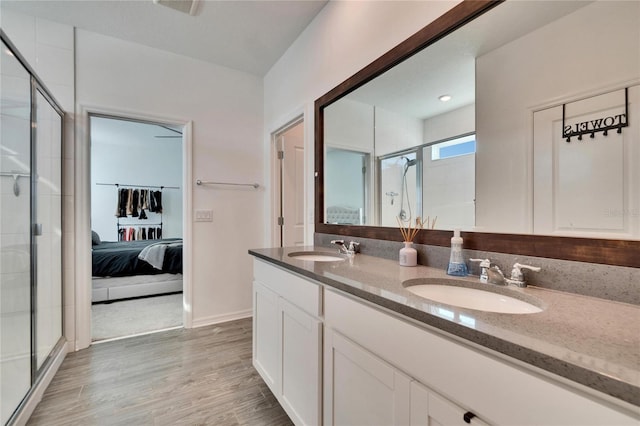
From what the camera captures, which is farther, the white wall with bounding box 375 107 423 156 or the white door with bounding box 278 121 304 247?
the white door with bounding box 278 121 304 247

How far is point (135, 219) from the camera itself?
20.0ft

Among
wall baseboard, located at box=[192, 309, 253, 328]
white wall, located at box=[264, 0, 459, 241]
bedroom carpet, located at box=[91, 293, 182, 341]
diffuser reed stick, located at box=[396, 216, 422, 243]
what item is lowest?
bedroom carpet, located at box=[91, 293, 182, 341]

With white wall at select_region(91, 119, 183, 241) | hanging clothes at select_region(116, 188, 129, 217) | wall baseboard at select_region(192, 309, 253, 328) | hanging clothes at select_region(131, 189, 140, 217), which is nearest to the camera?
wall baseboard at select_region(192, 309, 253, 328)

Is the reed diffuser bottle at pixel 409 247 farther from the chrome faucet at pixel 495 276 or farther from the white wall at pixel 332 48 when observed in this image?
the white wall at pixel 332 48

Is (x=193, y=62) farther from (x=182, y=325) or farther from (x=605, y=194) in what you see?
(x=605, y=194)

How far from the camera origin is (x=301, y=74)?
246 cm

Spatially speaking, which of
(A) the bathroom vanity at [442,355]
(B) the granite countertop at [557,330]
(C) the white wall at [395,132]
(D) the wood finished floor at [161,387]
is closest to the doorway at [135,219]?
(D) the wood finished floor at [161,387]

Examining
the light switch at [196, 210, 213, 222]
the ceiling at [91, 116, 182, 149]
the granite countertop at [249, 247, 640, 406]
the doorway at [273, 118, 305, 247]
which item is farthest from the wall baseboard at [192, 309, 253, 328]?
the ceiling at [91, 116, 182, 149]

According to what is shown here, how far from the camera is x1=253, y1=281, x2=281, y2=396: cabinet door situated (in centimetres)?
154

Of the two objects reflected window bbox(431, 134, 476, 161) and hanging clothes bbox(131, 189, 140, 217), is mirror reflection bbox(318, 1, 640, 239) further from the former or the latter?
hanging clothes bbox(131, 189, 140, 217)

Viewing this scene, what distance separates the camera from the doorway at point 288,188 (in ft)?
10.0

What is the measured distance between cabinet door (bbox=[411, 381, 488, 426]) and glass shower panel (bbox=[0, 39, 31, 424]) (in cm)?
197

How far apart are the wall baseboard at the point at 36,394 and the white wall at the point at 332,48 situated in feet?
6.31

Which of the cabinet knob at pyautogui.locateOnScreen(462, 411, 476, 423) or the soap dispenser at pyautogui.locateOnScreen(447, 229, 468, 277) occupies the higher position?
the soap dispenser at pyautogui.locateOnScreen(447, 229, 468, 277)
